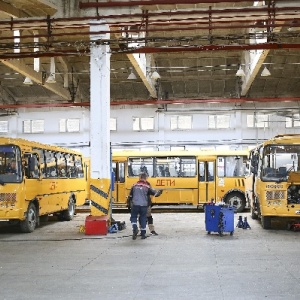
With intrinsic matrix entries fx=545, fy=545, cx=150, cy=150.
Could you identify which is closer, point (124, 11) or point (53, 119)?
point (124, 11)

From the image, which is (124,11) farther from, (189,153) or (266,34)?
(189,153)

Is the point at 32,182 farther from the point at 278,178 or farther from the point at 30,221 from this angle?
the point at 278,178

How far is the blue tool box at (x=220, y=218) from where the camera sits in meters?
14.6

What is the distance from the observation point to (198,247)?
12414 millimetres

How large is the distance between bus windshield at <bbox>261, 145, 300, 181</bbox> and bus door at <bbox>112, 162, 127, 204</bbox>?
361 inches

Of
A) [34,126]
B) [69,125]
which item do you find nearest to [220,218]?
[69,125]

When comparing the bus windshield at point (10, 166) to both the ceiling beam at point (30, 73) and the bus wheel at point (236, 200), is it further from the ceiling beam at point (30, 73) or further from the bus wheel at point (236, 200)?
the bus wheel at point (236, 200)

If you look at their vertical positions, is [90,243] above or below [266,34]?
below

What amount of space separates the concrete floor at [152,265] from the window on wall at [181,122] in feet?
61.4

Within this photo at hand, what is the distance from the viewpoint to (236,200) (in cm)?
2408

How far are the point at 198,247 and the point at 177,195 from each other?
11.5m

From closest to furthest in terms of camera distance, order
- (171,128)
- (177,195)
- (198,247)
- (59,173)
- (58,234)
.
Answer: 1. (198,247)
2. (58,234)
3. (59,173)
4. (177,195)
5. (171,128)

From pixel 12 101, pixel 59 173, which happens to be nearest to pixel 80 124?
pixel 12 101

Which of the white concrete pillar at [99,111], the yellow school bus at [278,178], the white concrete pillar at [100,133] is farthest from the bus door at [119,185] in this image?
the white concrete pillar at [99,111]
